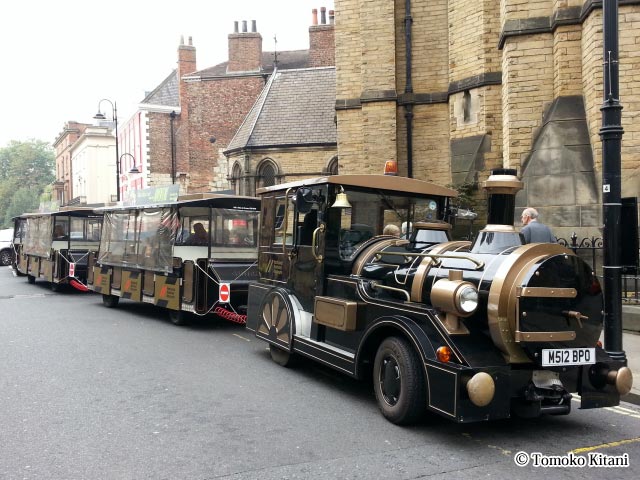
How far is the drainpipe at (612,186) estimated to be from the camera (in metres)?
6.32

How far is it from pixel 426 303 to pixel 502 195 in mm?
1132

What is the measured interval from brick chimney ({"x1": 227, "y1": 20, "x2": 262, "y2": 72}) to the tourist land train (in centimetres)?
2693

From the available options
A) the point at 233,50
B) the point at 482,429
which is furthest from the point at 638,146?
the point at 233,50

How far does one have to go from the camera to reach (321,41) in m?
33.9

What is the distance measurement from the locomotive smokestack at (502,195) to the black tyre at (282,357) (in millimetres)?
3152

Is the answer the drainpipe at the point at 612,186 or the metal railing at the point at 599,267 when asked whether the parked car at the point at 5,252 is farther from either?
the drainpipe at the point at 612,186

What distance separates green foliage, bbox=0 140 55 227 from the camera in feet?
291

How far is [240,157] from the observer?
25.7 meters

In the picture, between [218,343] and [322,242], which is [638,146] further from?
[218,343]

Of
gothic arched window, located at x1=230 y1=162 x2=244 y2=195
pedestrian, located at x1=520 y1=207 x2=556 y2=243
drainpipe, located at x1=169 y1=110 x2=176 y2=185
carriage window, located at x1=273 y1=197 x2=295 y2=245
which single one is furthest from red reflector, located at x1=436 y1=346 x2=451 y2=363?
drainpipe, located at x1=169 y1=110 x2=176 y2=185

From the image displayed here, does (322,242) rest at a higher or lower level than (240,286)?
higher

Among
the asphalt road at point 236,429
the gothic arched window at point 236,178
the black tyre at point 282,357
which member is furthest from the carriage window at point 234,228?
the gothic arched window at point 236,178

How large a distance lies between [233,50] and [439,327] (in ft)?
102

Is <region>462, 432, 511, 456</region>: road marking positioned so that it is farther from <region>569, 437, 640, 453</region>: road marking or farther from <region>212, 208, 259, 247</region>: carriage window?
<region>212, 208, 259, 247</region>: carriage window
